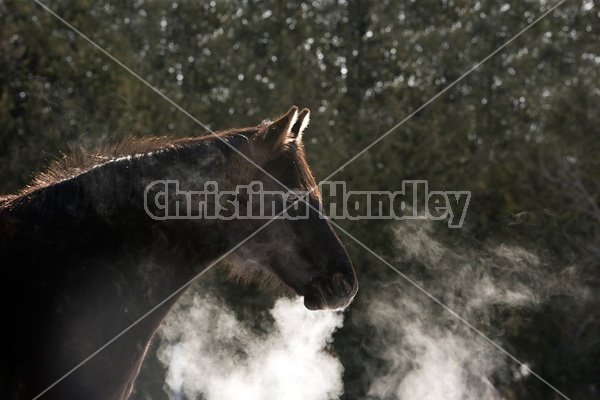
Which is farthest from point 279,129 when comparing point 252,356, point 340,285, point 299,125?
point 252,356

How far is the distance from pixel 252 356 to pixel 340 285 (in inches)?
157

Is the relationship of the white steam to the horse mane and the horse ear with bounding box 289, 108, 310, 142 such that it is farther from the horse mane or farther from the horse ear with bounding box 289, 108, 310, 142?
the horse mane

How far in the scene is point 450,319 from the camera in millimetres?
11570

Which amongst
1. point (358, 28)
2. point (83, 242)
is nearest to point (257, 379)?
point (83, 242)

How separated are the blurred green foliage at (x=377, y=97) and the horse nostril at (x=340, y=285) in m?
7.69

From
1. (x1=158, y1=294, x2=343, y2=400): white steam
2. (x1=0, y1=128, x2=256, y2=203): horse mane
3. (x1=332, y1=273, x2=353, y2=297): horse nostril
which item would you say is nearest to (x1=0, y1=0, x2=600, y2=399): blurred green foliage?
(x1=158, y1=294, x2=343, y2=400): white steam

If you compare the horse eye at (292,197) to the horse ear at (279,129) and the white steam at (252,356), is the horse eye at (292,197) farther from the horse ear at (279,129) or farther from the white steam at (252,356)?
the white steam at (252,356)

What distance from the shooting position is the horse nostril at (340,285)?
14.5 ft

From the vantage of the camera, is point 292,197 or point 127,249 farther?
point 292,197

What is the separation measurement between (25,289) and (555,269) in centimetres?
1057

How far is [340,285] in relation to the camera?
4430mm

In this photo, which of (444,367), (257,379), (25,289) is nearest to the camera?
(25,289)

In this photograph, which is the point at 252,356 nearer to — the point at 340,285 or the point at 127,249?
the point at 340,285

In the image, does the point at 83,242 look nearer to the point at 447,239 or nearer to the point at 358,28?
the point at 447,239
